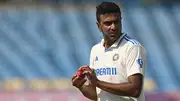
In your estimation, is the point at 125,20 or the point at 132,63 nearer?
the point at 132,63

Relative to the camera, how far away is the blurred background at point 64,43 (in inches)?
317

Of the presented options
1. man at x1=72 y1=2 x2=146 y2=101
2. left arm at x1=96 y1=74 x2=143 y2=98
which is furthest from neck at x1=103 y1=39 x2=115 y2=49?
left arm at x1=96 y1=74 x2=143 y2=98

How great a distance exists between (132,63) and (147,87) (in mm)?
5356

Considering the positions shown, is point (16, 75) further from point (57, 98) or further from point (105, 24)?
point (105, 24)

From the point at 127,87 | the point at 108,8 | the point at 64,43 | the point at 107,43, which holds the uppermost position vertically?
the point at 64,43

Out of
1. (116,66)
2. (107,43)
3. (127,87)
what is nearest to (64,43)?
(107,43)

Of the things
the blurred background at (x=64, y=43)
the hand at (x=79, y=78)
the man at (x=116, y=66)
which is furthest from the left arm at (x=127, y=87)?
the blurred background at (x=64, y=43)

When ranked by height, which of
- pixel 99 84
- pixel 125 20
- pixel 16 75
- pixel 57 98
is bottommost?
pixel 99 84

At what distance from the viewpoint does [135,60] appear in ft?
8.80

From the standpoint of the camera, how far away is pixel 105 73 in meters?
2.77

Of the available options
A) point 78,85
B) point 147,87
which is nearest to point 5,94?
point 147,87

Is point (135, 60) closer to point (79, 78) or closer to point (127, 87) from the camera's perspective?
point (127, 87)

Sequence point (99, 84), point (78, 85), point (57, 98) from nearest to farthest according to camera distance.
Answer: point (99, 84)
point (78, 85)
point (57, 98)

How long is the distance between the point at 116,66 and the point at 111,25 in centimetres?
21
